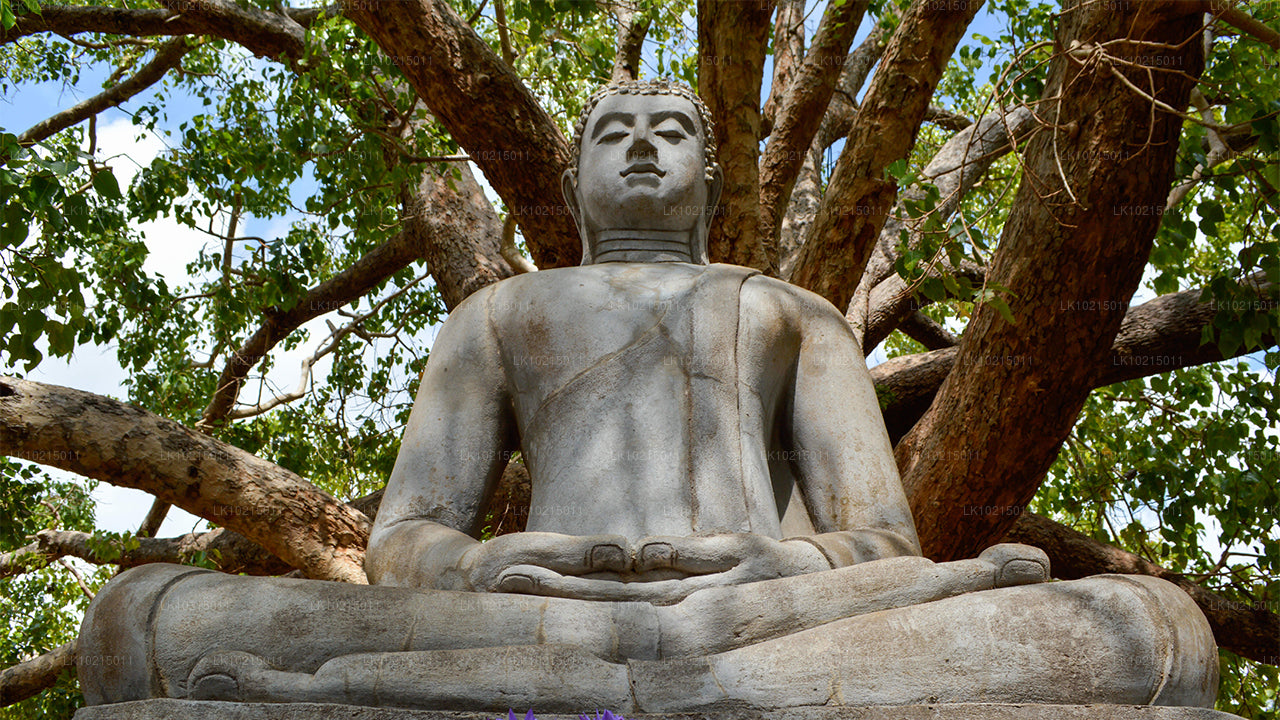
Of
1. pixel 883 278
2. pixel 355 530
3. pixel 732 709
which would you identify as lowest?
pixel 732 709

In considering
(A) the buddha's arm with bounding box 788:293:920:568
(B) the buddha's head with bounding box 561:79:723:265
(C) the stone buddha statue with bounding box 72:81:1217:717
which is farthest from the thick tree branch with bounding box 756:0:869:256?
(A) the buddha's arm with bounding box 788:293:920:568

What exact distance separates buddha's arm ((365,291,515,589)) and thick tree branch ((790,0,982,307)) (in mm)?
2791

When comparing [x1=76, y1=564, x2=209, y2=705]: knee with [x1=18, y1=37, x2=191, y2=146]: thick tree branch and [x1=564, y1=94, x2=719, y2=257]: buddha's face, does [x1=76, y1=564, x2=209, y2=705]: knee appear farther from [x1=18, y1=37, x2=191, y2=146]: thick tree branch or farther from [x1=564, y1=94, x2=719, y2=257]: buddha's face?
[x1=18, y1=37, x2=191, y2=146]: thick tree branch

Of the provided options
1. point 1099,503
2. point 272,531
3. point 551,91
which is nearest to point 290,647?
point 272,531

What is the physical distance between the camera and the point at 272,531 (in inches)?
253

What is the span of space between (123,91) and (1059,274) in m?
6.31

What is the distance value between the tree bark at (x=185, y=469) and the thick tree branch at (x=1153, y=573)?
3.46 metres

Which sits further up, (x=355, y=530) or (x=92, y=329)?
(x=92, y=329)

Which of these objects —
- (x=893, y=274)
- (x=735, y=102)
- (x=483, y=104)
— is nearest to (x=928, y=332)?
(x=893, y=274)

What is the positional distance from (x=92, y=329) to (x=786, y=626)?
576 centimetres

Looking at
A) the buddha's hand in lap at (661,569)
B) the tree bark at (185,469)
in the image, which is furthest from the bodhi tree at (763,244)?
the buddha's hand in lap at (661,569)

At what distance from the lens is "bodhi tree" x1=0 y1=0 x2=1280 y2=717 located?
17.4 ft

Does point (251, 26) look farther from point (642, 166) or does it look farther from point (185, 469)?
point (642, 166)

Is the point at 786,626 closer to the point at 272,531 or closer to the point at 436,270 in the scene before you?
the point at 272,531
